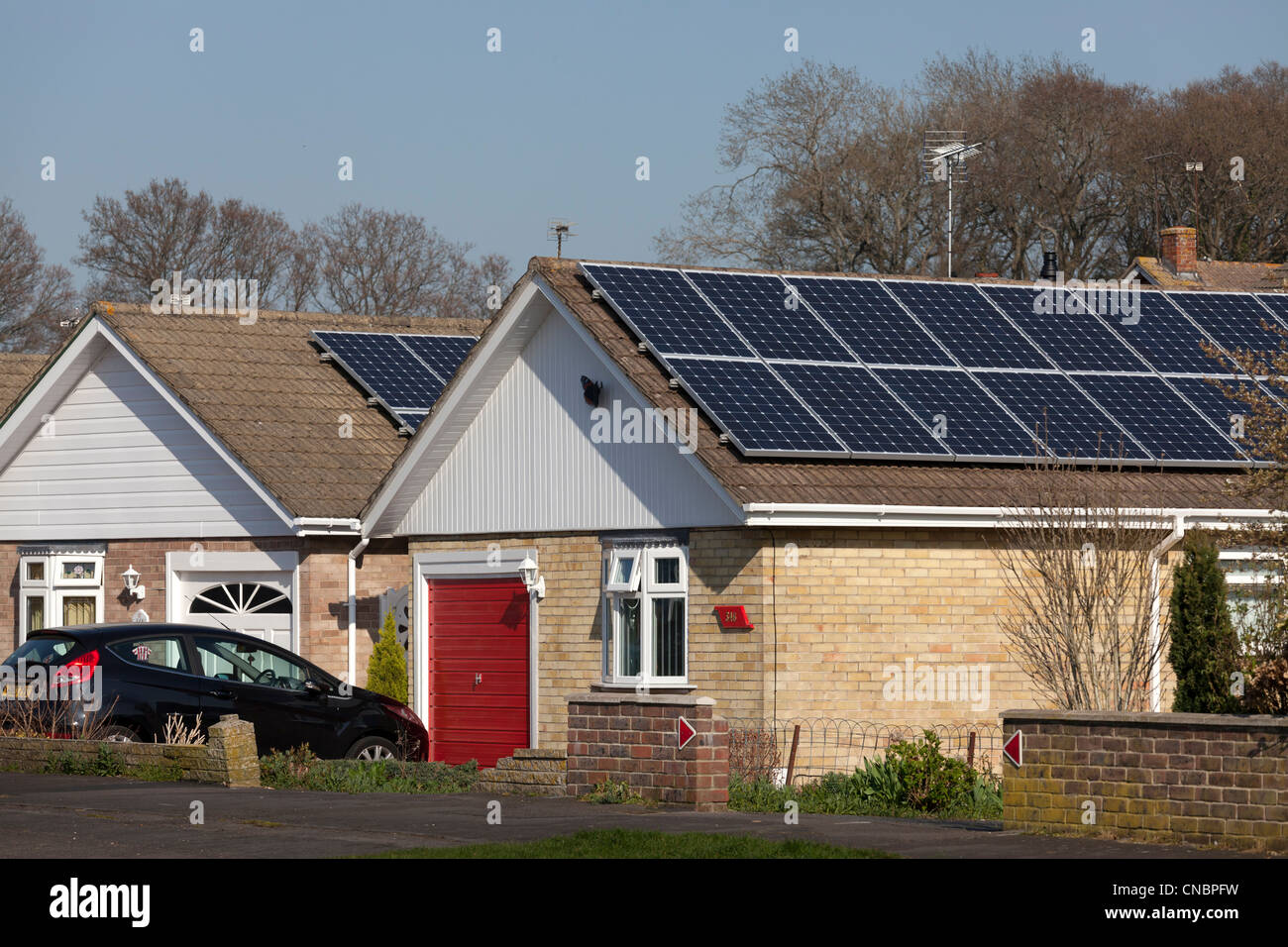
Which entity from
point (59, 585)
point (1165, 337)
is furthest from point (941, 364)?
point (59, 585)

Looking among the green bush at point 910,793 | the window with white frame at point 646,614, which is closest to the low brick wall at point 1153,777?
the green bush at point 910,793

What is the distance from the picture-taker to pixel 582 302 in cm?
2097

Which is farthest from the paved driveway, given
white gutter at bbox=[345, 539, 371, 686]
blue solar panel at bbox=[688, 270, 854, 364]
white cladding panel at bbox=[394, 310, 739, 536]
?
white gutter at bbox=[345, 539, 371, 686]

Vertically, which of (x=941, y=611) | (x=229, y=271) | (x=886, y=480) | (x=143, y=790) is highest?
(x=229, y=271)

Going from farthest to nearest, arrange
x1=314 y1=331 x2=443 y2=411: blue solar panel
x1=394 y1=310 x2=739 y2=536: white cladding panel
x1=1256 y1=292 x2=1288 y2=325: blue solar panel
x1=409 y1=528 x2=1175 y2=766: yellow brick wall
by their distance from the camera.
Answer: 1. x1=314 y1=331 x2=443 y2=411: blue solar panel
2. x1=1256 y1=292 x2=1288 y2=325: blue solar panel
3. x1=394 y1=310 x2=739 y2=536: white cladding panel
4. x1=409 y1=528 x2=1175 y2=766: yellow brick wall

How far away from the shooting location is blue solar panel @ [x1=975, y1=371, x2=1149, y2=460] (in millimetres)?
20047

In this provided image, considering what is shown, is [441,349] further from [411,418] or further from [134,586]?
[134,586]

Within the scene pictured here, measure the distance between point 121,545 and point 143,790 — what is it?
9.90 meters

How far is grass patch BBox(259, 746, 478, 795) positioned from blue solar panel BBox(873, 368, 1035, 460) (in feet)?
19.2

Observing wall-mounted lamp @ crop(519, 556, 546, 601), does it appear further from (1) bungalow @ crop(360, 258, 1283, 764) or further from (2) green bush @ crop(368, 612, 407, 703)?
(2) green bush @ crop(368, 612, 407, 703)

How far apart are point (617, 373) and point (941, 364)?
364 centimetres

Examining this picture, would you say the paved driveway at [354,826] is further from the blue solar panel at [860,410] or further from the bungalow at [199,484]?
the bungalow at [199,484]
